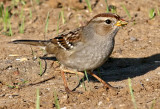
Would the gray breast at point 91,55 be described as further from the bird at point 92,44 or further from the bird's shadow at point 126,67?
the bird's shadow at point 126,67

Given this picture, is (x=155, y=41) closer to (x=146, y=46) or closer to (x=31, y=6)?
(x=146, y=46)

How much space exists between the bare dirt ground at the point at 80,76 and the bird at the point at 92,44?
1.30ft

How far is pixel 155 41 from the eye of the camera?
24.8 feet

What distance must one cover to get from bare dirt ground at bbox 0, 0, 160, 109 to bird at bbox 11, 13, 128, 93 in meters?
0.40

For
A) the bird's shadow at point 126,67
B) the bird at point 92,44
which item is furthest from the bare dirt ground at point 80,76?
the bird at point 92,44

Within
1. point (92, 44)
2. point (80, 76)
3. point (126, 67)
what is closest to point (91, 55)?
point (92, 44)

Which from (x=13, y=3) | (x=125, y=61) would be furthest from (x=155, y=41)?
(x=13, y=3)

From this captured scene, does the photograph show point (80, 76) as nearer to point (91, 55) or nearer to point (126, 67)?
point (126, 67)

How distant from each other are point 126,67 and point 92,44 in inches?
61.5

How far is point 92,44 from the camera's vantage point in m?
5.66

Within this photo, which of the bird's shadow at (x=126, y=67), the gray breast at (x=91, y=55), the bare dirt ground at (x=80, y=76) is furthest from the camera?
the bird's shadow at (x=126, y=67)

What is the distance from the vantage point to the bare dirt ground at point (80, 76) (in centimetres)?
533

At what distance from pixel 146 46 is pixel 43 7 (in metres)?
3.40

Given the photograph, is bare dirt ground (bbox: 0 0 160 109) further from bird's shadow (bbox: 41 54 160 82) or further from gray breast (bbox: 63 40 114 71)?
gray breast (bbox: 63 40 114 71)
